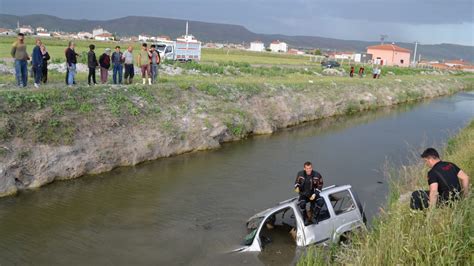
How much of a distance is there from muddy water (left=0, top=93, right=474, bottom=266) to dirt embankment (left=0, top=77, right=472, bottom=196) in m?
0.67

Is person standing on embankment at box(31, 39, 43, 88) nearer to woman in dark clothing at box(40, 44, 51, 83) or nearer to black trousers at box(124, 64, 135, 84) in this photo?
woman in dark clothing at box(40, 44, 51, 83)

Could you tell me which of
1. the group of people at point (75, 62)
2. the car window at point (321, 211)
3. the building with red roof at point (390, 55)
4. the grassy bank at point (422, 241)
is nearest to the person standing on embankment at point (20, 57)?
the group of people at point (75, 62)

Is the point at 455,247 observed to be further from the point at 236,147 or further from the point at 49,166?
the point at 236,147

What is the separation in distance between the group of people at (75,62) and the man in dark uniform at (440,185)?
16133 millimetres

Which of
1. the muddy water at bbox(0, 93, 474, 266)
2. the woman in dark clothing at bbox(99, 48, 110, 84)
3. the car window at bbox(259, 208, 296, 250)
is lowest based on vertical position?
the muddy water at bbox(0, 93, 474, 266)

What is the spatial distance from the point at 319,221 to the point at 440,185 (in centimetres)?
321

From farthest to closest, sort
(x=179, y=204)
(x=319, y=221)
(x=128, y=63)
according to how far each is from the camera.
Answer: (x=128, y=63)
(x=179, y=204)
(x=319, y=221)

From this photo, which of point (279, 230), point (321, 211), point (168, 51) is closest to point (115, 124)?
point (279, 230)

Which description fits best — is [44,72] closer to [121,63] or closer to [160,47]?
[121,63]

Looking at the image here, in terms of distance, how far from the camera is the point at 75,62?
21344mm

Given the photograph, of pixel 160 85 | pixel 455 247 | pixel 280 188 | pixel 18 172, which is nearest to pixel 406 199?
pixel 455 247

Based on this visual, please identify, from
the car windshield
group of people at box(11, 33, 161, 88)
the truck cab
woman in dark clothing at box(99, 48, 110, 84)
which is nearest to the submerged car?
group of people at box(11, 33, 161, 88)

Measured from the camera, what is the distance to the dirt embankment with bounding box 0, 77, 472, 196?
1608 cm

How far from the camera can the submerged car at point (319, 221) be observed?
35.0 feet
